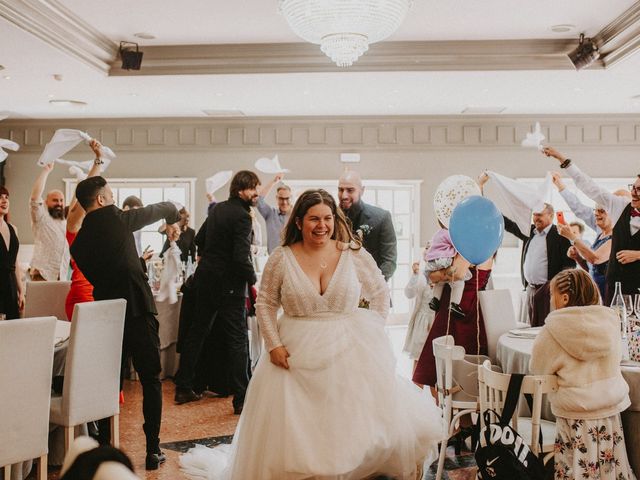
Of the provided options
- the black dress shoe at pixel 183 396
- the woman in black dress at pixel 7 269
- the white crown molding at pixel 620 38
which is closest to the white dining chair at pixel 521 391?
the black dress shoe at pixel 183 396

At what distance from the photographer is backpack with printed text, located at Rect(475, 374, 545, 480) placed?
2.32 metres

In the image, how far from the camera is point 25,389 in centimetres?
263

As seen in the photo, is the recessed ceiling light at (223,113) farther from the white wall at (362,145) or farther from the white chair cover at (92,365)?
the white chair cover at (92,365)

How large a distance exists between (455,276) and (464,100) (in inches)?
182

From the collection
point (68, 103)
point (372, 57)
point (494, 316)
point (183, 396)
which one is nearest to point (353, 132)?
point (372, 57)

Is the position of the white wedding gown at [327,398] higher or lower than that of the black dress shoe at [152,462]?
higher

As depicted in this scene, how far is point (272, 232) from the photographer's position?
Answer: 650 cm

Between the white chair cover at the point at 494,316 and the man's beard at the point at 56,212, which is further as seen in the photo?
the man's beard at the point at 56,212

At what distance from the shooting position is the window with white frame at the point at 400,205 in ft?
30.9

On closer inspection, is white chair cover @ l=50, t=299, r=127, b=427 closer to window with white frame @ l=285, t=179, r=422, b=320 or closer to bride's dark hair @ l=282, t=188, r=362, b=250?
bride's dark hair @ l=282, t=188, r=362, b=250

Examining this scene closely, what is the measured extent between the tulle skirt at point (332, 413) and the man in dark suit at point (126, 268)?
2.27ft

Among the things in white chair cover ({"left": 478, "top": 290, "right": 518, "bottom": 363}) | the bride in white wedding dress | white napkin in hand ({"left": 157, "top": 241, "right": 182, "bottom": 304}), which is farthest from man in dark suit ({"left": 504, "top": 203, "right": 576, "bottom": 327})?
white napkin in hand ({"left": 157, "top": 241, "right": 182, "bottom": 304})

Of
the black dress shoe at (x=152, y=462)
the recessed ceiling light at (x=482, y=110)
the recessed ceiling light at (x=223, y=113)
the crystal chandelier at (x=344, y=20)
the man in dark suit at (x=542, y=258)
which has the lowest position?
the black dress shoe at (x=152, y=462)

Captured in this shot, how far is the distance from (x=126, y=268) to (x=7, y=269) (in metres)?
1.63
